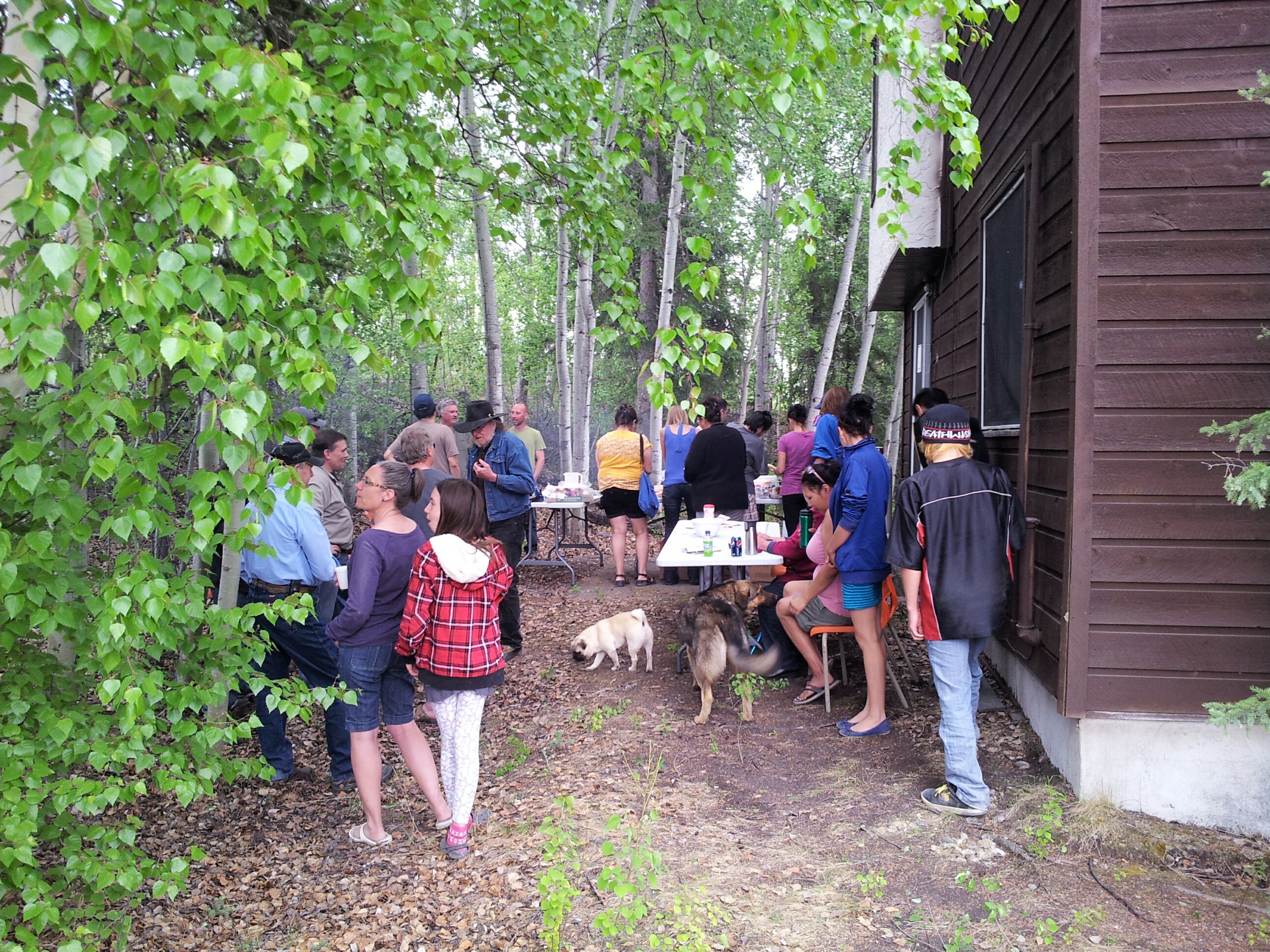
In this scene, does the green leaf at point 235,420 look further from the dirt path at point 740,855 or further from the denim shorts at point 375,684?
the dirt path at point 740,855

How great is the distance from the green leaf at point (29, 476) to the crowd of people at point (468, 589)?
0.61 meters

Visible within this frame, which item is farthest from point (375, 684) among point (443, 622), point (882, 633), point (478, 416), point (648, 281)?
point (648, 281)

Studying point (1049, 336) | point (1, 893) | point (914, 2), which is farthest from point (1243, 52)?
point (1, 893)

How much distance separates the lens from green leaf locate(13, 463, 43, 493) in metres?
2.37

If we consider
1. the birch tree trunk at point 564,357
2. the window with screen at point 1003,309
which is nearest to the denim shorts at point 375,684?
the window with screen at point 1003,309

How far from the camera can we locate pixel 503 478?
7484 mm

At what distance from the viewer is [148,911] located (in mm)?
4246

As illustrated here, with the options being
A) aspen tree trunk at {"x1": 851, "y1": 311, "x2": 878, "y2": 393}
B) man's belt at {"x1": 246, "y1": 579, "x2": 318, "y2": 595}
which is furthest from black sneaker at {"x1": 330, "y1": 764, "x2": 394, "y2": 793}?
aspen tree trunk at {"x1": 851, "y1": 311, "x2": 878, "y2": 393}

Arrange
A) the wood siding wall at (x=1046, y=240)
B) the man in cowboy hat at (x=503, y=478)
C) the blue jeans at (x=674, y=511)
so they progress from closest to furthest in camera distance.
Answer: the wood siding wall at (x=1046, y=240) < the man in cowboy hat at (x=503, y=478) < the blue jeans at (x=674, y=511)

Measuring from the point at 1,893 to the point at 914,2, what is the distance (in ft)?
14.7

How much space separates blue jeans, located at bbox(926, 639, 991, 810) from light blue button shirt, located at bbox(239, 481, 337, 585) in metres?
3.33

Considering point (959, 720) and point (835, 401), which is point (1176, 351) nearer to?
point (959, 720)

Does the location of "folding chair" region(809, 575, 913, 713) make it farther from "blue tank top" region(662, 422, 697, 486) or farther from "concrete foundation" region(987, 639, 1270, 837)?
"blue tank top" region(662, 422, 697, 486)

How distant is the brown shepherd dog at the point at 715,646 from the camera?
5.69 meters
